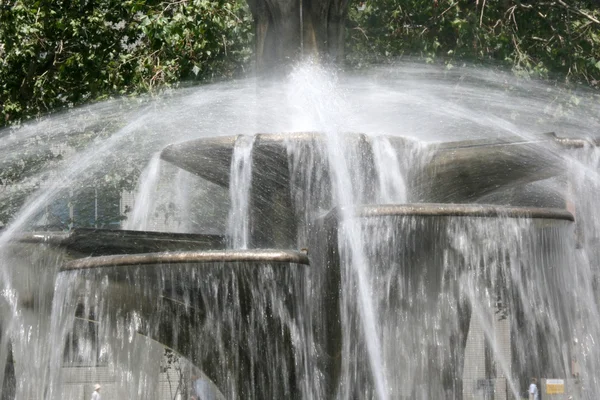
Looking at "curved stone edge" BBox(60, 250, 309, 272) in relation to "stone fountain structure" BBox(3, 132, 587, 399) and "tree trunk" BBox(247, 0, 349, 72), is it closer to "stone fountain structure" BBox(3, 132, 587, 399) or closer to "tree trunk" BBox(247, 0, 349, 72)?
"stone fountain structure" BBox(3, 132, 587, 399)

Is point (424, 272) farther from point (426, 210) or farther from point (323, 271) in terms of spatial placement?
point (323, 271)

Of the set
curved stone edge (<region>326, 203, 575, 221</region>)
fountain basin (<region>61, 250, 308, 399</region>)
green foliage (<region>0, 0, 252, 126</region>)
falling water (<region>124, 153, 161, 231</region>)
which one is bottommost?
fountain basin (<region>61, 250, 308, 399</region>)

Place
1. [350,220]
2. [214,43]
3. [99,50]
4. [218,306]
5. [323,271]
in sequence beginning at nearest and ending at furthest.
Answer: [218,306], [350,220], [323,271], [214,43], [99,50]

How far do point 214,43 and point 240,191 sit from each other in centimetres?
687

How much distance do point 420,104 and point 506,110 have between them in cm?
399

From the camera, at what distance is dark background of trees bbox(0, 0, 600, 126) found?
13.3 metres

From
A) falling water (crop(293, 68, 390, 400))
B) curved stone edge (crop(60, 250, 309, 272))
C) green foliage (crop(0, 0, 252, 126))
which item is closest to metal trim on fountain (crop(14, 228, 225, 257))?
curved stone edge (crop(60, 250, 309, 272))

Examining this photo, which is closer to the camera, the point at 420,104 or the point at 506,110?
the point at 420,104

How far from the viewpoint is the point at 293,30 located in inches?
281

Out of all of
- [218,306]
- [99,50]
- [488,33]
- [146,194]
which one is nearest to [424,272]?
[218,306]

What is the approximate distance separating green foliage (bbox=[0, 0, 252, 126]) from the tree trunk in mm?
5656

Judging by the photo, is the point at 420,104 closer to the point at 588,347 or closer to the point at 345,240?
the point at 588,347

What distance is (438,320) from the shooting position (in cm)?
648

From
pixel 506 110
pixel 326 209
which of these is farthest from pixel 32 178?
pixel 326 209
